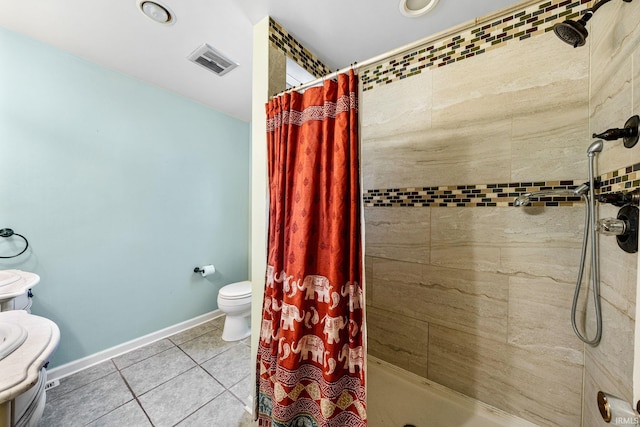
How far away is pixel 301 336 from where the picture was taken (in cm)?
96

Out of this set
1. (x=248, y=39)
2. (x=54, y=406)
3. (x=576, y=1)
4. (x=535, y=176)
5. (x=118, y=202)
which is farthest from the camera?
(x=118, y=202)

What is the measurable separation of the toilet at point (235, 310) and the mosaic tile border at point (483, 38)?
2.03m

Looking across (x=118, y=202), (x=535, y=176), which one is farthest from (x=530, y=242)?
(x=118, y=202)

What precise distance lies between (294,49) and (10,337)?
189 centimetres

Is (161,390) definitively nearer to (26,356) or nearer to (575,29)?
(26,356)

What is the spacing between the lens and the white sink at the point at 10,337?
0.71 m

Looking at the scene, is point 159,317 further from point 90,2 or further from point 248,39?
point 248,39

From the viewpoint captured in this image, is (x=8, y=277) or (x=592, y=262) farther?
(x=8, y=277)

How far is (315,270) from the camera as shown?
3.20 ft

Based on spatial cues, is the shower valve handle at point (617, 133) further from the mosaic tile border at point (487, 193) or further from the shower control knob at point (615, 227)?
the shower control knob at point (615, 227)

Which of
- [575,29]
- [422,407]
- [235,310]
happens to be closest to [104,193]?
[235,310]

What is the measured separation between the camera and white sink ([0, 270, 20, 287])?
1209 millimetres

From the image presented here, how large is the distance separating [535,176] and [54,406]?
300 centimetres

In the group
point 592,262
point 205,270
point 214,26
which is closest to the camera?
point 592,262
